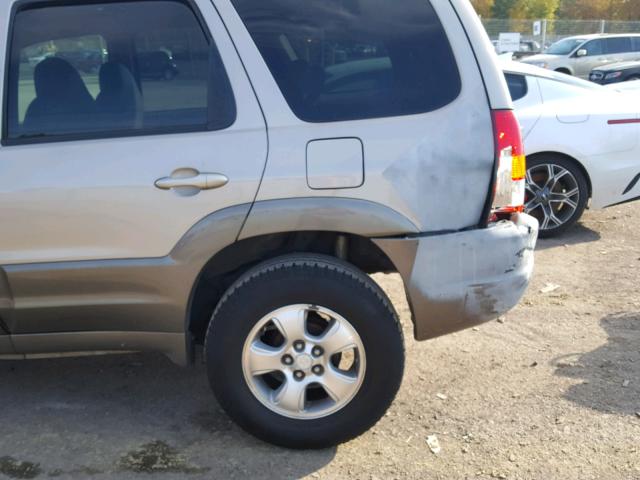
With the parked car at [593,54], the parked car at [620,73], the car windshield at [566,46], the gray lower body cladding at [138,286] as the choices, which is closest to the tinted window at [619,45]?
the parked car at [593,54]

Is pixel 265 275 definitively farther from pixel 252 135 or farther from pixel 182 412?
pixel 182 412

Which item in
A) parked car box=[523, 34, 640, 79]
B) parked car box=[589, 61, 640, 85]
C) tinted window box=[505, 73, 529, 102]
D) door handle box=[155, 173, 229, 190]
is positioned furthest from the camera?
parked car box=[523, 34, 640, 79]

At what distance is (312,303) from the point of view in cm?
321

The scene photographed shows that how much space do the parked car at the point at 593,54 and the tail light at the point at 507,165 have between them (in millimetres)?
22106

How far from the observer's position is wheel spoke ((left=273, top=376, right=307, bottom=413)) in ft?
10.9

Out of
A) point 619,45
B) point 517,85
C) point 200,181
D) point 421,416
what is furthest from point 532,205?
point 619,45

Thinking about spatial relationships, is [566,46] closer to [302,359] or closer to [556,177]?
[556,177]

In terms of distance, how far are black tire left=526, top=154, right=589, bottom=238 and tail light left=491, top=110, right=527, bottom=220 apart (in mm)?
3353

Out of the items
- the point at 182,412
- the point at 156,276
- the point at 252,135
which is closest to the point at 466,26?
the point at 252,135

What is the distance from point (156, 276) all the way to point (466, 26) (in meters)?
1.71

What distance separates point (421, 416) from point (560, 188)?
3635 mm

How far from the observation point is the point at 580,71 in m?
24.1

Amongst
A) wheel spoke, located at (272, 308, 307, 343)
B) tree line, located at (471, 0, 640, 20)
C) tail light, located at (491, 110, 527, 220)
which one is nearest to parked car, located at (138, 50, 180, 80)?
wheel spoke, located at (272, 308, 307, 343)

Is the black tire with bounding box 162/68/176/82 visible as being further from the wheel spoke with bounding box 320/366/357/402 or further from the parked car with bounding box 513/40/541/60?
the parked car with bounding box 513/40/541/60
